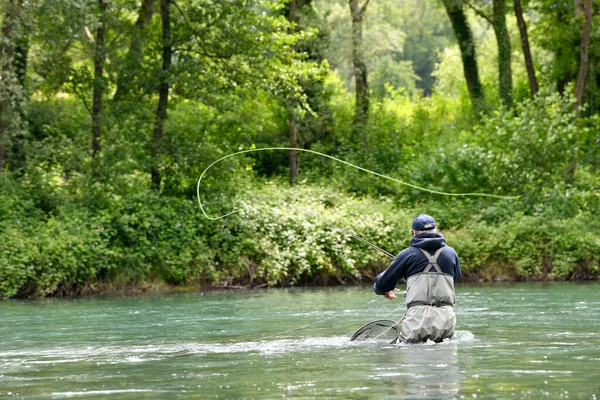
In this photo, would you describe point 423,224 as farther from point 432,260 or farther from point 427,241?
point 432,260

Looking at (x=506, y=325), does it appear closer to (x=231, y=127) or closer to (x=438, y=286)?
(x=438, y=286)

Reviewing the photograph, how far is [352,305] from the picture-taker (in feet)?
58.7

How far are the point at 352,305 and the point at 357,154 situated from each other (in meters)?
15.2

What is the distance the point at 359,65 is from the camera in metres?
33.2

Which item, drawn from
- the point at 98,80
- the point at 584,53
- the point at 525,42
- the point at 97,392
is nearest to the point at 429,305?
the point at 97,392

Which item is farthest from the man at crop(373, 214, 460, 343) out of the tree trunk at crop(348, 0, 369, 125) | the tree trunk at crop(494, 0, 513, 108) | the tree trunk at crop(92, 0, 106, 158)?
the tree trunk at crop(494, 0, 513, 108)

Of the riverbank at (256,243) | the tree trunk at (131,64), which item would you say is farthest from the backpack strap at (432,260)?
the tree trunk at (131,64)

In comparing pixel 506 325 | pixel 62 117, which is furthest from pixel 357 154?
pixel 506 325

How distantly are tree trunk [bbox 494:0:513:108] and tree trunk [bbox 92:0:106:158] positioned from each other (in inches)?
550

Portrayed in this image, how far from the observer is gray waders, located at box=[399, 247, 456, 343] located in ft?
35.1

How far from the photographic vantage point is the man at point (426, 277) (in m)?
10.7

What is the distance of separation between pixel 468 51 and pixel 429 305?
25.4 m

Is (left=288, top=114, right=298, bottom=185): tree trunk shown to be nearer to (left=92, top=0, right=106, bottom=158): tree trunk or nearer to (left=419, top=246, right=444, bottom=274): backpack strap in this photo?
(left=92, top=0, right=106, bottom=158): tree trunk

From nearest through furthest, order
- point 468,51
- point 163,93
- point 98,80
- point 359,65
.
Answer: point 98,80, point 163,93, point 359,65, point 468,51
